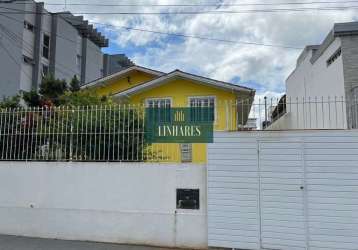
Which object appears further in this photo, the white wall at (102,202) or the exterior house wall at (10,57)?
the exterior house wall at (10,57)

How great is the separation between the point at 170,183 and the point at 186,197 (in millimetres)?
472

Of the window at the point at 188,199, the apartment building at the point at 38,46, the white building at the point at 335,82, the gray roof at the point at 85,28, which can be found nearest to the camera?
the window at the point at 188,199

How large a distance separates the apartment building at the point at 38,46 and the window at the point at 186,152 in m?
14.1

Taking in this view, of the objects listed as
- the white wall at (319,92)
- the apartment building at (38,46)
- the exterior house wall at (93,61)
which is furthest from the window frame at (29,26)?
→ the white wall at (319,92)

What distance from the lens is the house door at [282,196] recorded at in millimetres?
7473

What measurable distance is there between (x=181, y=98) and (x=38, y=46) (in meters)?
13.2

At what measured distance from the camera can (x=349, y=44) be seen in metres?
10.0

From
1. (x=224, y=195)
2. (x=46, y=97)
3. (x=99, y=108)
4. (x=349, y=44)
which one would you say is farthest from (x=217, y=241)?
(x=46, y=97)

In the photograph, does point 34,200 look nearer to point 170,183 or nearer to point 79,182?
point 79,182

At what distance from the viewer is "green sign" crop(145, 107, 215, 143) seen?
8697mm

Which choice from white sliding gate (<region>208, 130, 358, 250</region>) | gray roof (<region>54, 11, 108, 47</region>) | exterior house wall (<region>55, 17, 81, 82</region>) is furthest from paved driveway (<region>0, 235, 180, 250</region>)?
gray roof (<region>54, 11, 108, 47</region>)

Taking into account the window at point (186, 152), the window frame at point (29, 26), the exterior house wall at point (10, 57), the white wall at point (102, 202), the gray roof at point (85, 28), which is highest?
the gray roof at point (85, 28)

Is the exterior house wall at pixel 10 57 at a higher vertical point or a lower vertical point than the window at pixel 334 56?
higher

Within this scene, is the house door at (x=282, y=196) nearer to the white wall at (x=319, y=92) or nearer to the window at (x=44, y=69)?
the white wall at (x=319, y=92)
